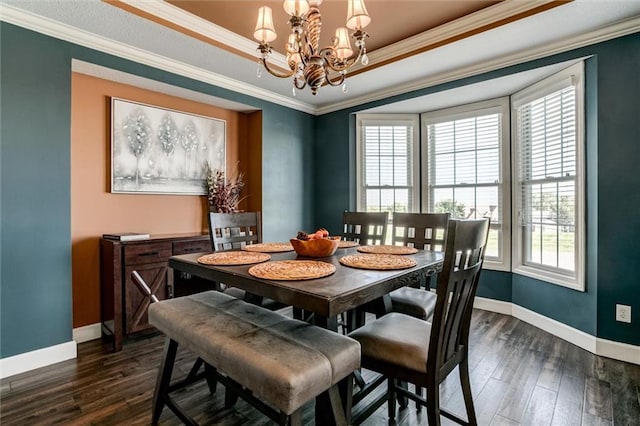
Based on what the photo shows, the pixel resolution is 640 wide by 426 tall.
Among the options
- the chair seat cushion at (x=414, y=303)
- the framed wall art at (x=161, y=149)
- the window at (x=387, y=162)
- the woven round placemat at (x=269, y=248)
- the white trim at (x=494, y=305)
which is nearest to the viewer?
the chair seat cushion at (x=414, y=303)

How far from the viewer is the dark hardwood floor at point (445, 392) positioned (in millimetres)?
1749

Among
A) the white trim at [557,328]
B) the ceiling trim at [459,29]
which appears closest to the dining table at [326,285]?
the white trim at [557,328]

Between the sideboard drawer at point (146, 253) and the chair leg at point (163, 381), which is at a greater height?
the sideboard drawer at point (146, 253)

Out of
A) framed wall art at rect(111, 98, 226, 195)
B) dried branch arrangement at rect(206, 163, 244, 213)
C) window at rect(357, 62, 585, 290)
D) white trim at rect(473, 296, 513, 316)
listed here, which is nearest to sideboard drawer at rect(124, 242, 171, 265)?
framed wall art at rect(111, 98, 226, 195)

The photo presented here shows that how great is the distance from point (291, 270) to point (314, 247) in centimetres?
42

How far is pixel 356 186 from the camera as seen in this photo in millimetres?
4332

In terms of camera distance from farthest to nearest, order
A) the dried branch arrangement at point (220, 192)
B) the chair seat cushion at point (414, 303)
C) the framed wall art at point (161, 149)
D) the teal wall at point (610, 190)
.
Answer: the dried branch arrangement at point (220, 192) → the framed wall art at point (161, 149) → the teal wall at point (610, 190) → the chair seat cushion at point (414, 303)

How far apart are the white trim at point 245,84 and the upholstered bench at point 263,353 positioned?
227cm

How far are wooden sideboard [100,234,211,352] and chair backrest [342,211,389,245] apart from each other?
4.83ft

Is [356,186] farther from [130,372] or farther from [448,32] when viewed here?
[130,372]

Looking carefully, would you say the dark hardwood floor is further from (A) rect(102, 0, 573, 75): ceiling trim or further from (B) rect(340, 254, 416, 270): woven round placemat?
(A) rect(102, 0, 573, 75): ceiling trim

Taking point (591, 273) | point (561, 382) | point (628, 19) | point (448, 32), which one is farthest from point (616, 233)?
point (448, 32)

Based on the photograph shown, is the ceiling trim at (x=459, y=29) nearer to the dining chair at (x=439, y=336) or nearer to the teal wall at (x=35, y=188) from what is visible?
the dining chair at (x=439, y=336)

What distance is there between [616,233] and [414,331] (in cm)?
211
